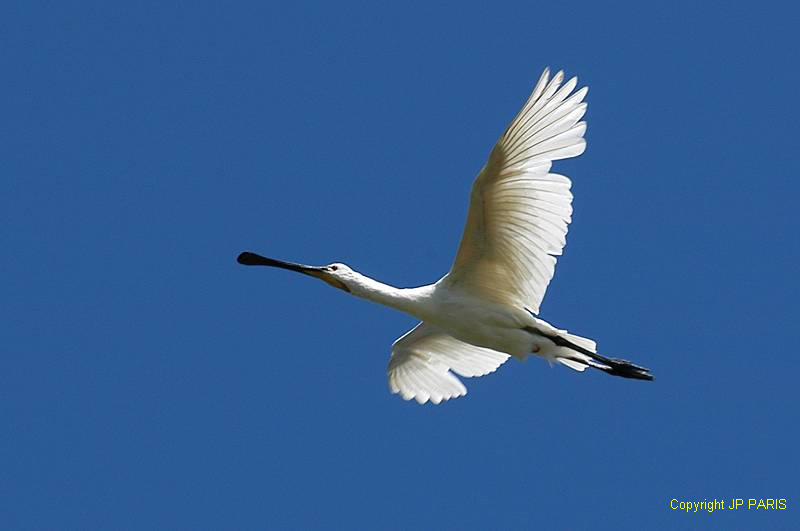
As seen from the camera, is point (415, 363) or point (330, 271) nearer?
point (330, 271)

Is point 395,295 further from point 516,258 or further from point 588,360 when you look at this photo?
point 588,360

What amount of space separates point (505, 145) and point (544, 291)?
1645 mm

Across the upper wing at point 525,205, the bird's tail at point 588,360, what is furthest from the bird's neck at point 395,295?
the bird's tail at point 588,360

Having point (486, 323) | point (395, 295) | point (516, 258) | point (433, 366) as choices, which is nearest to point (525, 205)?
point (516, 258)

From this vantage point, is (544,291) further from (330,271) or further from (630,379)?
(330,271)

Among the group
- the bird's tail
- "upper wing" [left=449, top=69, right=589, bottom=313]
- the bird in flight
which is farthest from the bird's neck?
the bird's tail

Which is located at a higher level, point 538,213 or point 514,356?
point 538,213

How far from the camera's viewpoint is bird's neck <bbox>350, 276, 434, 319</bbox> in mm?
13406

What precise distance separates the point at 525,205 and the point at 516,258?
65cm

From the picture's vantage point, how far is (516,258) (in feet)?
44.0

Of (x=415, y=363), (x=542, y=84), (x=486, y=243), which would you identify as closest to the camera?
(x=542, y=84)

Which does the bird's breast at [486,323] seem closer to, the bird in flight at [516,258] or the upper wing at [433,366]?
the bird in flight at [516,258]

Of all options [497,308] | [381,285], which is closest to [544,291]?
[497,308]

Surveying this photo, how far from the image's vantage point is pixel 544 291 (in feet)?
44.7
